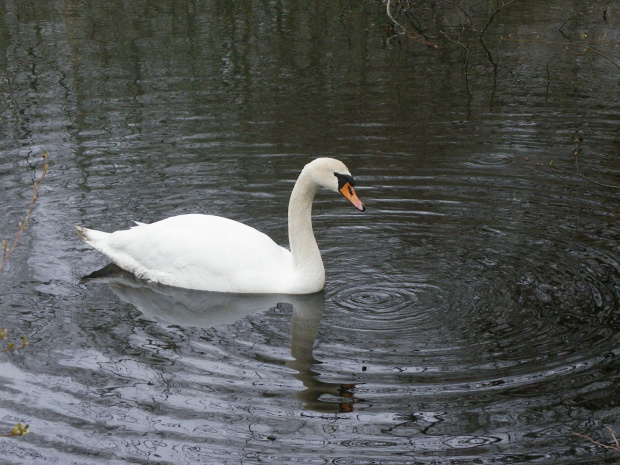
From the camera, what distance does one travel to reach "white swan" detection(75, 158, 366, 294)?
25.9ft

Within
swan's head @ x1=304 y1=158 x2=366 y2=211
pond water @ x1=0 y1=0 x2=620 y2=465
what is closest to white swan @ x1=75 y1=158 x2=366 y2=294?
swan's head @ x1=304 y1=158 x2=366 y2=211

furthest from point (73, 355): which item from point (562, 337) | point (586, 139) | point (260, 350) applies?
point (586, 139)

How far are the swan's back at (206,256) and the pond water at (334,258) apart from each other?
0.46 ft

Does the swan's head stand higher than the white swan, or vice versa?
the swan's head

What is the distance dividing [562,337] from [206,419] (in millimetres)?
2741

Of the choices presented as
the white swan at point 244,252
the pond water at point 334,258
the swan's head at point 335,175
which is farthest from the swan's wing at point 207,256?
the swan's head at point 335,175

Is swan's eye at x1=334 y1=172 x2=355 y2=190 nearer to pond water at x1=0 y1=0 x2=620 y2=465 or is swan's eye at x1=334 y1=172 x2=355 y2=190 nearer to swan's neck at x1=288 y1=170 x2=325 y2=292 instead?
swan's neck at x1=288 y1=170 x2=325 y2=292

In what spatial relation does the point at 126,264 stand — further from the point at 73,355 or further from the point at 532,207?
the point at 532,207

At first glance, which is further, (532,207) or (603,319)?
(532,207)

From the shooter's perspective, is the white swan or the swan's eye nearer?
the swan's eye

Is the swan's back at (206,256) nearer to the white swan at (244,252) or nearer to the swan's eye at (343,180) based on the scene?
the white swan at (244,252)

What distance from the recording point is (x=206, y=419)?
5.87 m

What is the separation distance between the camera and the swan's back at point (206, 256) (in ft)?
26.3

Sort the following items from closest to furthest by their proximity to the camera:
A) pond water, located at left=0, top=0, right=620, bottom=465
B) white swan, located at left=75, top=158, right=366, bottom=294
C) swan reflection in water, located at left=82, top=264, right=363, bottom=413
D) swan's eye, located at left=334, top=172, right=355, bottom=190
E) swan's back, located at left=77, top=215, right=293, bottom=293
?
→ pond water, located at left=0, top=0, right=620, bottom=465 → swan reflection in water, located at left=82, top=264, right=363, bottom=413 → swan's eye, located at left=334, top=172, right=355, bottom=190 → white swan, located at left=75, top=158, right=366, bottom=294 → swan's back, located at left=77, top=215, right=293, bottom=293
